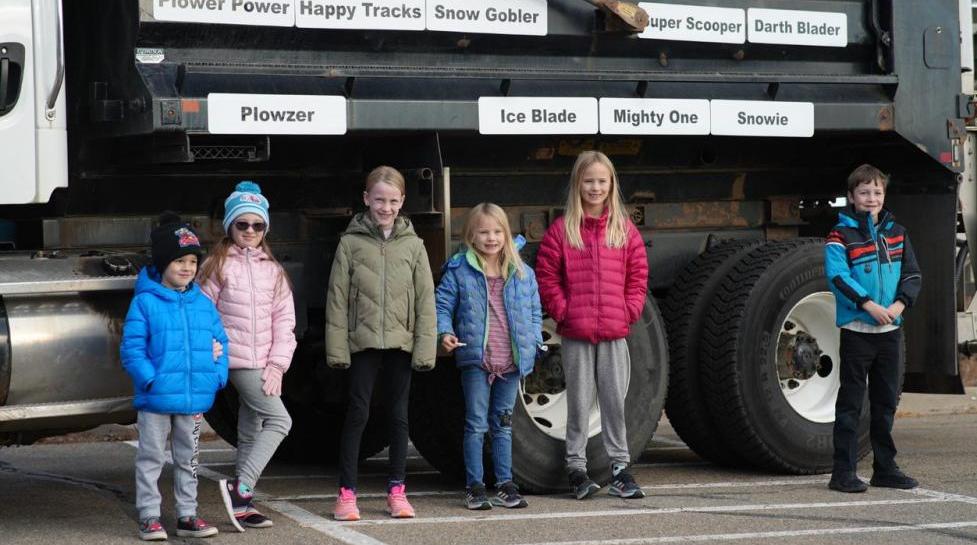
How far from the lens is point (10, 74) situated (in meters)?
6.51

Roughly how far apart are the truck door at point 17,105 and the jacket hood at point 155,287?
1.88ft

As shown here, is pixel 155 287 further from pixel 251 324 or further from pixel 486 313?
pixel 486 313

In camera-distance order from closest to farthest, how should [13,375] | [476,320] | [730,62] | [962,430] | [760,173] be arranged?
[13,375] → [476,320] → [730,62] → [760,173] → [962,430]

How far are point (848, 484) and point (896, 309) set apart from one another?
840 mm

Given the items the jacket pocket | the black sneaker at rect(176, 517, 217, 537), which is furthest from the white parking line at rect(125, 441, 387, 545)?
the jacket pocket

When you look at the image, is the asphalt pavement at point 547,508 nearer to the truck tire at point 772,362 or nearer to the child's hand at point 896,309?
the truck tire at point 772,362

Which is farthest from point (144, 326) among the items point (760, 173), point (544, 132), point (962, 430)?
point (962, 430)

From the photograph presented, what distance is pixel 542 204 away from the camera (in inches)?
318

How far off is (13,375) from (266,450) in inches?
41.9

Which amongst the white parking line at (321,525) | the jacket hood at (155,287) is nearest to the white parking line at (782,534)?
the white parking line at (321,525)

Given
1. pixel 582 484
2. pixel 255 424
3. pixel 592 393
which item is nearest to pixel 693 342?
pixel 592 393

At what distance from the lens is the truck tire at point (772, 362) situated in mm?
8094

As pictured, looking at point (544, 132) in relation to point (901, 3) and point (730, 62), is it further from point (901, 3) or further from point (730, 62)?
point (901, 3)

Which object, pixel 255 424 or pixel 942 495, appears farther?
pixel 942 495
